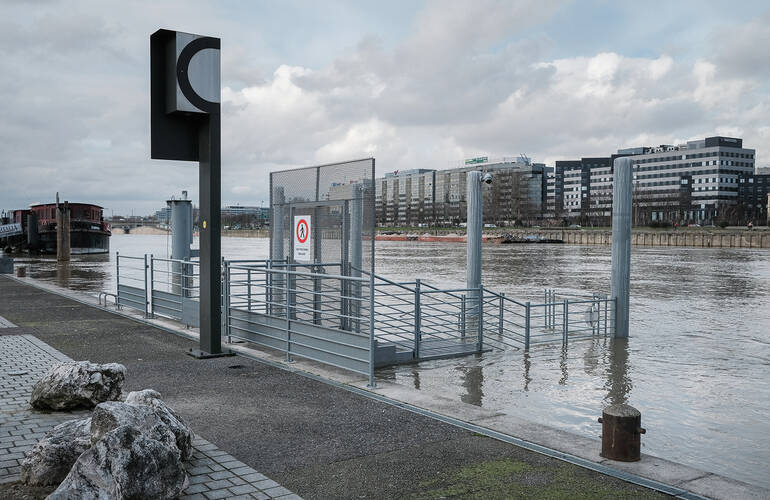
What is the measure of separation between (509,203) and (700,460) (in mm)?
182693

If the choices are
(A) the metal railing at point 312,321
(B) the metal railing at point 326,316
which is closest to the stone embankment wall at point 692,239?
(B) the metal railing at point 326,316

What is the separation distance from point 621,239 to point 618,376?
4706 mm

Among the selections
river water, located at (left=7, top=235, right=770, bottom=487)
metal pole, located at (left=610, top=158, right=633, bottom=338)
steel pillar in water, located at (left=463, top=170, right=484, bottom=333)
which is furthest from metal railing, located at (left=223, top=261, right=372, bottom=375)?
metal pole, located at (left=610, top=158, right=633, bottom=338)

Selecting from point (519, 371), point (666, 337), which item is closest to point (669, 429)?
point (519, 371)

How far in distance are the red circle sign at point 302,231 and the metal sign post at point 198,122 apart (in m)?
2.05

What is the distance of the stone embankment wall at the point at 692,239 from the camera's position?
89.5 meters

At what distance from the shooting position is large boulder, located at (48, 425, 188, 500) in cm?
438

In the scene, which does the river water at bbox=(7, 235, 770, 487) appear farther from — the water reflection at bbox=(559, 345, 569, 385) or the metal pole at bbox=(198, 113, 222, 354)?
the metal pole at bbox=(198, 113, 222, 354)

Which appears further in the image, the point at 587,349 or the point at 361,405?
the point at 587,349

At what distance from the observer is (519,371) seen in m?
11.9

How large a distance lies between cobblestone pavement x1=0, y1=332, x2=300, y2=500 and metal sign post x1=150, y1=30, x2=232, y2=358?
2455 millimetres


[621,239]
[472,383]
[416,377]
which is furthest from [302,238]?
[621,239]

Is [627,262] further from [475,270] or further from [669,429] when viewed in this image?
[669,429]

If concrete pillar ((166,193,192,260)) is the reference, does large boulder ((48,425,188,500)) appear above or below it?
below
